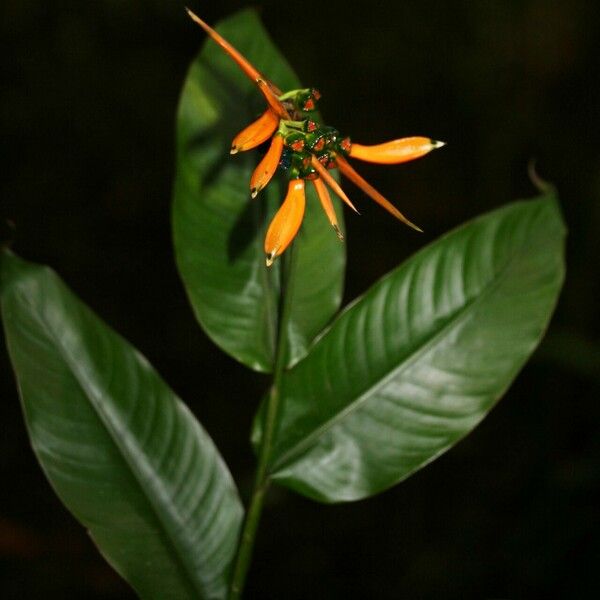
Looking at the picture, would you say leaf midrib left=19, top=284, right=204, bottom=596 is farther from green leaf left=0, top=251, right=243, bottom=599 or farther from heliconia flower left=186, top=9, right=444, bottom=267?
heliconia flower left=186, top=9, right=444, bottom=267

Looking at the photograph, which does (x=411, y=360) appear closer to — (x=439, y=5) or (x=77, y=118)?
(x=77, y=118)

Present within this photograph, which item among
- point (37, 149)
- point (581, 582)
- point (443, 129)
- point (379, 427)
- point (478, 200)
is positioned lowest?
point (581, 582)

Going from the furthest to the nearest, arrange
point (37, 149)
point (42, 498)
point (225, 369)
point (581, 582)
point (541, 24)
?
point (541, 24)
point (37, 149)
point (225, 369)
point (42, 498)
point (581, 582)

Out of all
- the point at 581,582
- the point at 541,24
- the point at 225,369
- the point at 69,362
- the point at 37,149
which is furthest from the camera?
the point at 541,24

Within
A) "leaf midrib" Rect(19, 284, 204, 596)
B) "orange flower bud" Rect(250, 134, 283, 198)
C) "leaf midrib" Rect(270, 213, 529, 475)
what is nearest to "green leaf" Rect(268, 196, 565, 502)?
"leaf midrib" Rect(270, 213, 529, 475)

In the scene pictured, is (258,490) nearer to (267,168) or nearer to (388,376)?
(388,376)

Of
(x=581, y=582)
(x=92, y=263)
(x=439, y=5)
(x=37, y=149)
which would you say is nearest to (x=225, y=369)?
(x=92, y=263)

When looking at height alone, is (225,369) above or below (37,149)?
below
